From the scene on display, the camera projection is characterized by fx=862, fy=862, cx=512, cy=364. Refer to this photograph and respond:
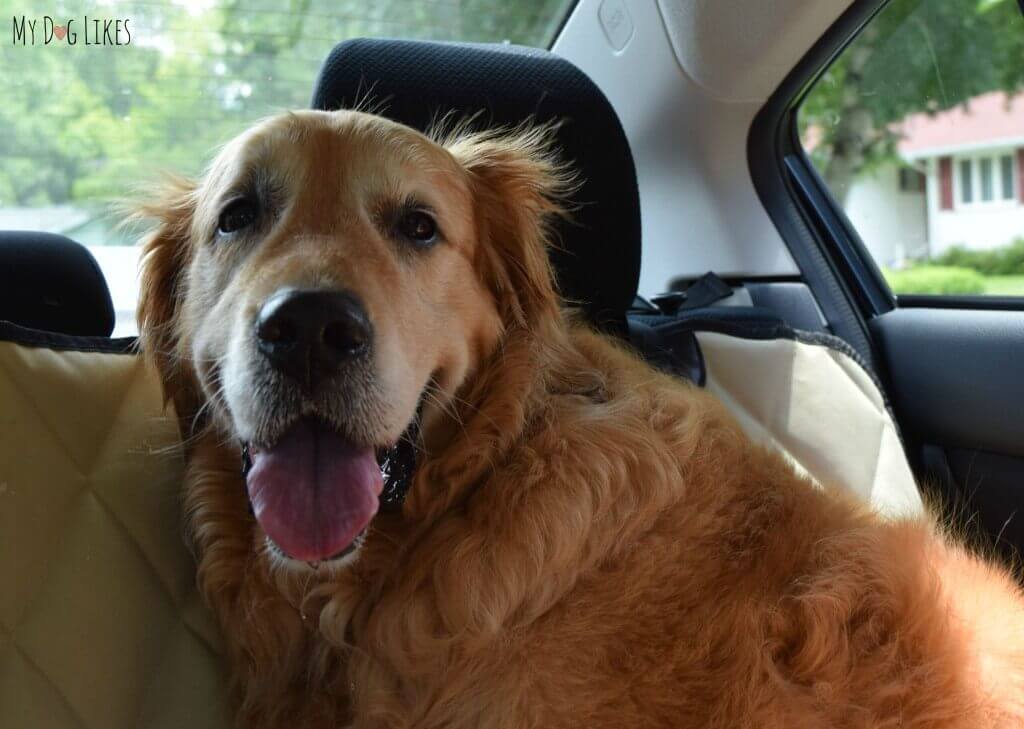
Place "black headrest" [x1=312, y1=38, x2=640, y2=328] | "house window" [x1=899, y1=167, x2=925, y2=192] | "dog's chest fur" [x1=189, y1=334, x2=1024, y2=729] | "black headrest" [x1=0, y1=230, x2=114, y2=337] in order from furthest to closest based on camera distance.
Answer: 1. "house window" [x1=899, y1=167, x2=925, y2=192]
2. "black headrest" [x1=312, y1=38, x2=640, y2=328]
3. "black headrest" [x1=0, y1=230, x2=114, y2=337]
4. "dog's chest fur" [x1=189, y1=334, x2=1024, y2=729]

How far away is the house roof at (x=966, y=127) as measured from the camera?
3.24m

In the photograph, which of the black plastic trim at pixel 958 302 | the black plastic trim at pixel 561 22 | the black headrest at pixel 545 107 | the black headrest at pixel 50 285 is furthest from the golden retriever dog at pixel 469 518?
the black plastic trim at pixel 561 22

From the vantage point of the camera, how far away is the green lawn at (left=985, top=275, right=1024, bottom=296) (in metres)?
3.09

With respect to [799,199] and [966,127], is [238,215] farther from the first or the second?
[966,127]

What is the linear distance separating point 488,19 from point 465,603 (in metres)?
2.66

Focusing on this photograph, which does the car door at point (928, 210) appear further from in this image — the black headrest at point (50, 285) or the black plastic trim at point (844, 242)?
the black headrest at point (50, 285)

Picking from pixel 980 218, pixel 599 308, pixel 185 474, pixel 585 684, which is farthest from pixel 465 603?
pixel 980 218

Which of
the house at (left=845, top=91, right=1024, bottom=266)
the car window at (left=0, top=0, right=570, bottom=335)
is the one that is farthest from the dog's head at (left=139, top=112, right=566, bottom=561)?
the house at (left=845, top=91, right=1024, bottom=266)

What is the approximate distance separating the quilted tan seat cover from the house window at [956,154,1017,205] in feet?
10.5

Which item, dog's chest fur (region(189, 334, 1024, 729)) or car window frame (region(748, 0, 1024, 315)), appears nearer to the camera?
dog's chest fur (region(189, 334, 1024, 729))

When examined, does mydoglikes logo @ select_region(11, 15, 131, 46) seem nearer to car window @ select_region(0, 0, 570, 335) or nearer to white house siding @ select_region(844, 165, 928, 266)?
car window @ select_region(0, 0, 570, 335)

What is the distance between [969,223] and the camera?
137 inches

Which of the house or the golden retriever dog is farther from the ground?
the house

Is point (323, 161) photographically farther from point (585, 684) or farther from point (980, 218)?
point (980, 218)
